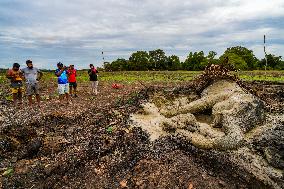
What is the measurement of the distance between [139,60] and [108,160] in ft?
190

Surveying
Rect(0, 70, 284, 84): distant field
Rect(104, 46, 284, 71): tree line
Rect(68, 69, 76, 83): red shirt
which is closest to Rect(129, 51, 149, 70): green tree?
Rect(104, 46, 284, 71): tree line

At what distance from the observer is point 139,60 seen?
65688mm

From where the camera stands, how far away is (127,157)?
8.05 m

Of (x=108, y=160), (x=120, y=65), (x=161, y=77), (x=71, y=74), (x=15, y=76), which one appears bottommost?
(x=108, y=160)

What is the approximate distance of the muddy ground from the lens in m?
7.22

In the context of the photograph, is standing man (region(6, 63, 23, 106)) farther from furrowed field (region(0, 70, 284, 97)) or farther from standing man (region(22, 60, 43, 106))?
furrowed field (region(0, 70, 284, 97))

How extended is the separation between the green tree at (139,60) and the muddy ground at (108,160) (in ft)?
171

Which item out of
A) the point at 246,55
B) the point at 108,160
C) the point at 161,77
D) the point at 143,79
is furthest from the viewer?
the point at 246,55

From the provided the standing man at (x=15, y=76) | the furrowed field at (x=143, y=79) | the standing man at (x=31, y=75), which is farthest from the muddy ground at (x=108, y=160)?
the furrowed field at (x=143, y=79)

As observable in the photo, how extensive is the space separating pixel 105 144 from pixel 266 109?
13.9ft

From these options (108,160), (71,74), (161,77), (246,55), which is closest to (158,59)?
(246,55)

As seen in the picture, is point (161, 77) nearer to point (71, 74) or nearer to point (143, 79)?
point (143, 79)

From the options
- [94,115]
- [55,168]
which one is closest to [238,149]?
[55,168]

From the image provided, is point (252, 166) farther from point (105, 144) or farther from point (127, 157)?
point (105, 144)
